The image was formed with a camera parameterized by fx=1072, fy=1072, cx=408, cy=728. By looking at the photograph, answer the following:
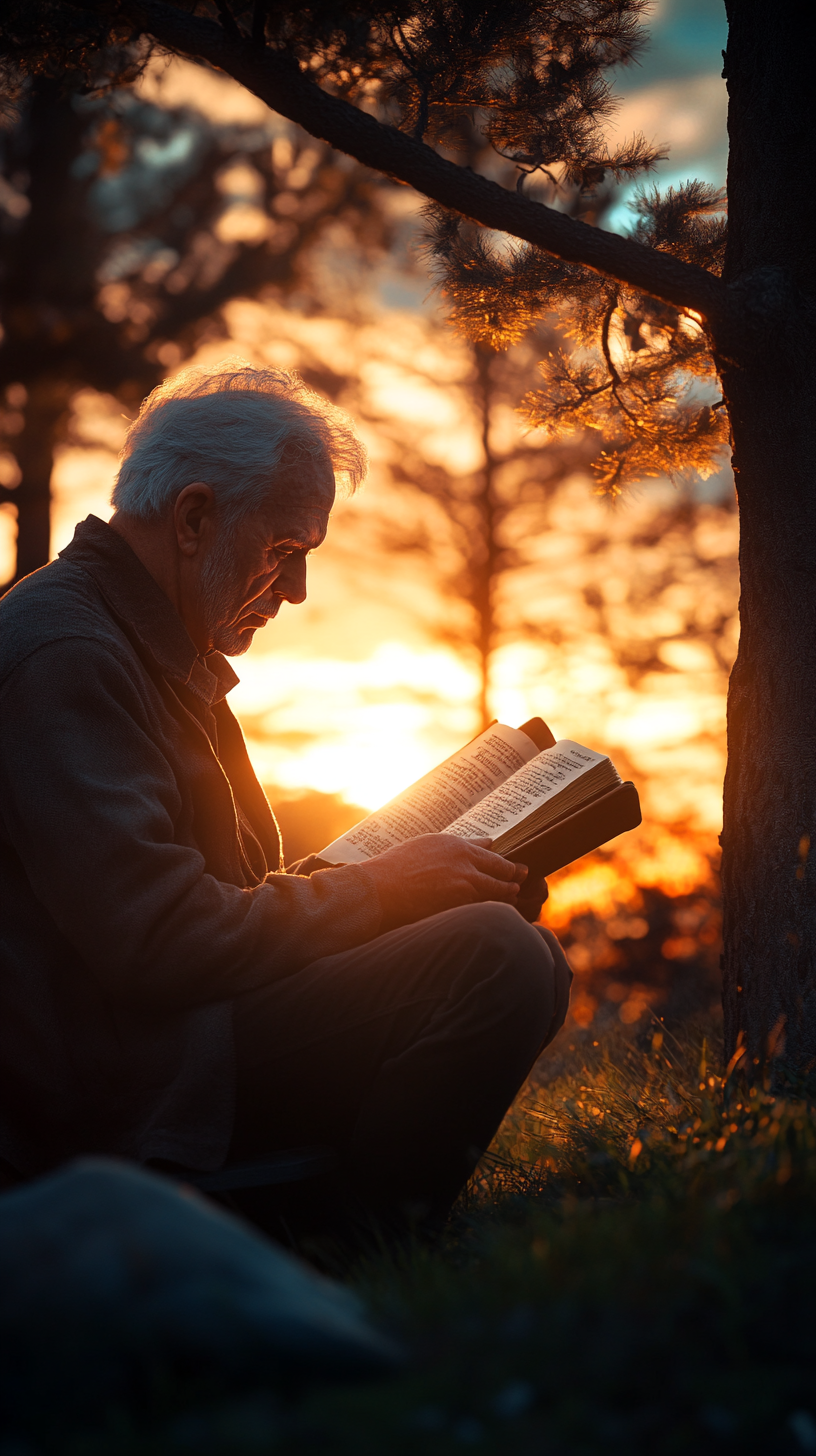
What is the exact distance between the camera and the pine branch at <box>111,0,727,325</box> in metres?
2.73

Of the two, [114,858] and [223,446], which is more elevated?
[223,446]

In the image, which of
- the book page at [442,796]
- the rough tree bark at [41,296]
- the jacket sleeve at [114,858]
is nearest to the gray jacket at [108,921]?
the jacket sleeve at [114,858]

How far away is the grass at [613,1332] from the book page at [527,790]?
2.56 ft

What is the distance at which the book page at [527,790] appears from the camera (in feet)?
7.89

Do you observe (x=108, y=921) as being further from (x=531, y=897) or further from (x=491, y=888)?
(x=531, y=897)

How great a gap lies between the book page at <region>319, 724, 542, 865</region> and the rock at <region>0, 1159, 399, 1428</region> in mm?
1317

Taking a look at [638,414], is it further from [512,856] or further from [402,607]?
[402,607]

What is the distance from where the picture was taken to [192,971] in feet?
6.62

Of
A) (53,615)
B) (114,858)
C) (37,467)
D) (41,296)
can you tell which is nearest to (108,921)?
(114,858)

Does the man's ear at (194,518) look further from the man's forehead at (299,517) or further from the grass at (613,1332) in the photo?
the grass at (613,1332)

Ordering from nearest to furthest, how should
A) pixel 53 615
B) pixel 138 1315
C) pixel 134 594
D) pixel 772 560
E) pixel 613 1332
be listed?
1. pixel 138 1315
2. pixel 613 1332
3. pixel 53 615
4. pixel 134 594
5. pixel 772 560

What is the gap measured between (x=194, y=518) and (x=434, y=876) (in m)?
0.99

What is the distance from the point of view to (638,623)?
11.2 metres

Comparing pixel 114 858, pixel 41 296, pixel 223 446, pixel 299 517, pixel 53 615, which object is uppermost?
pixel 41 296
